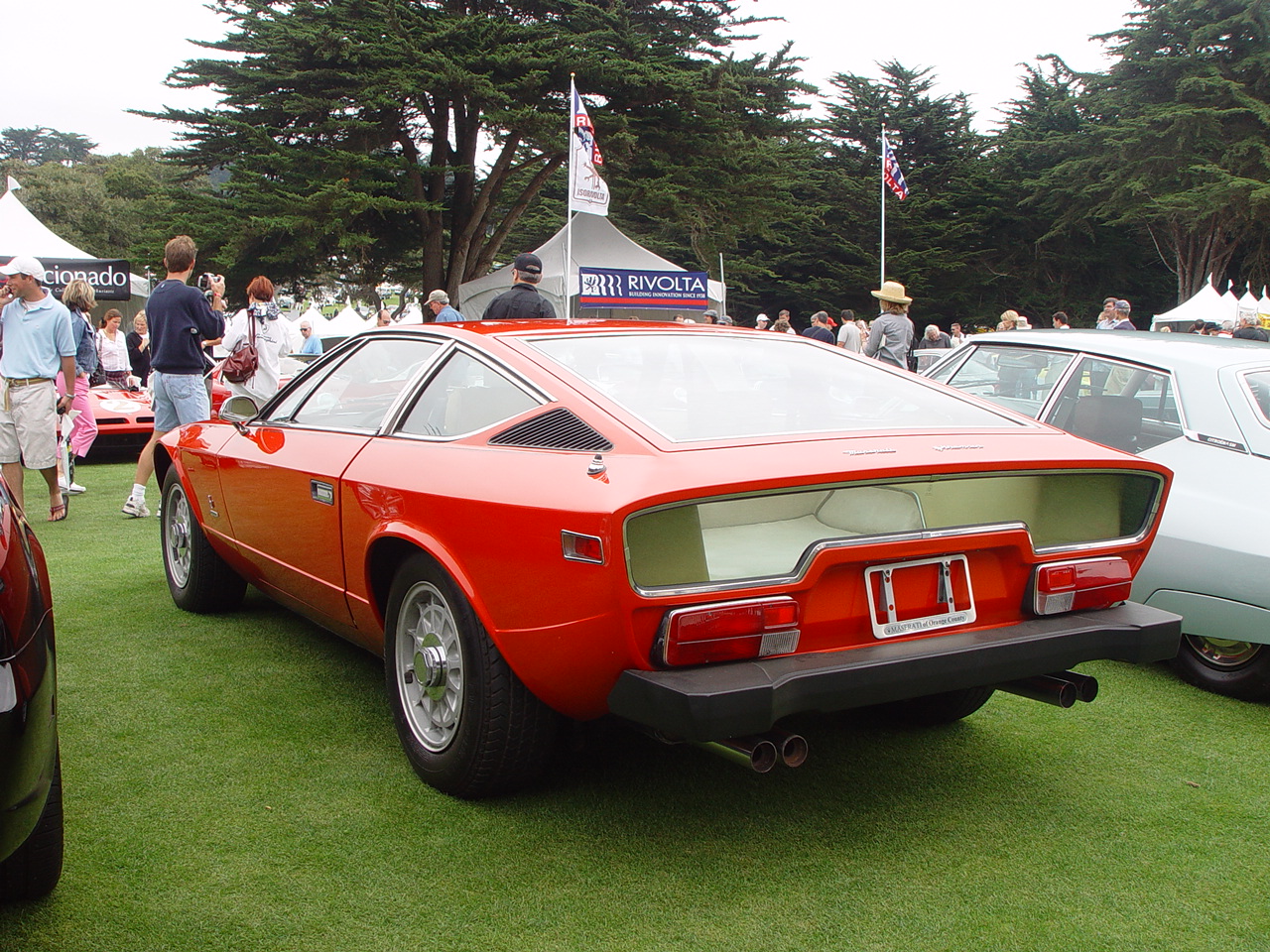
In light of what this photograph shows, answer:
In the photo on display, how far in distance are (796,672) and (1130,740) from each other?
181 cm

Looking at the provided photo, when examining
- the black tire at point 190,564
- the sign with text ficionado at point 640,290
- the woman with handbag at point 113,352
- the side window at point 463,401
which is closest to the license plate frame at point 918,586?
the side window at point 463,401

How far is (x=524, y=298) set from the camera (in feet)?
25.8

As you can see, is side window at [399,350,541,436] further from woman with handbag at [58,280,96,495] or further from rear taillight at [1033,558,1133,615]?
woman with handbag at [58,280,96,495]

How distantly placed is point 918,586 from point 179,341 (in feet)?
19.5

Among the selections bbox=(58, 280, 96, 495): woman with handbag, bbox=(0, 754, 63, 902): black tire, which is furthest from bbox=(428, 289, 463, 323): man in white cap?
bbox=(0, 754, 63, 902): black tire

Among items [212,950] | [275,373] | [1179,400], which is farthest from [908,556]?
[275,373]

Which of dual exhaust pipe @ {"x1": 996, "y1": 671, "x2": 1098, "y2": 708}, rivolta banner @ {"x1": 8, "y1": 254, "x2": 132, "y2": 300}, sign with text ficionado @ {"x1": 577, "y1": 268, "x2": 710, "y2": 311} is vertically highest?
rivolta banner @ {"x1": 8, "y1": 254, "x2": 132, "y2": 300}

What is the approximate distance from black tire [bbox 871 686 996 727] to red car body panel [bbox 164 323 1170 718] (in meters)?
0.76

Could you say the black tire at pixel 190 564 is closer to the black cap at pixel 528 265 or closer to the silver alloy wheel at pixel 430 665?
the silver alloy wheel at pixel 430 665

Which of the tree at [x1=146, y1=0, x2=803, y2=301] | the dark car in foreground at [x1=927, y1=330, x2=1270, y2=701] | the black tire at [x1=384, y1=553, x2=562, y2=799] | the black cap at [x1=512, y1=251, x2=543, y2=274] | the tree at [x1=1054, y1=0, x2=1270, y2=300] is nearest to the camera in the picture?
the black tire at [x1=384, y1=553, x2=562, y2=799]

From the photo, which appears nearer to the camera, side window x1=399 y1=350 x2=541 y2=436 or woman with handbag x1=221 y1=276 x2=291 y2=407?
side window x1=399 y1=350 x2=541 y2=436

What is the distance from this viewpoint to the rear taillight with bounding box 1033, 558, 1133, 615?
9.30 ft

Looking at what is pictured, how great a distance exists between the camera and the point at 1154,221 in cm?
4112

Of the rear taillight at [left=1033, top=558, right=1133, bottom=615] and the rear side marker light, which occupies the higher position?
the rear side marker light
